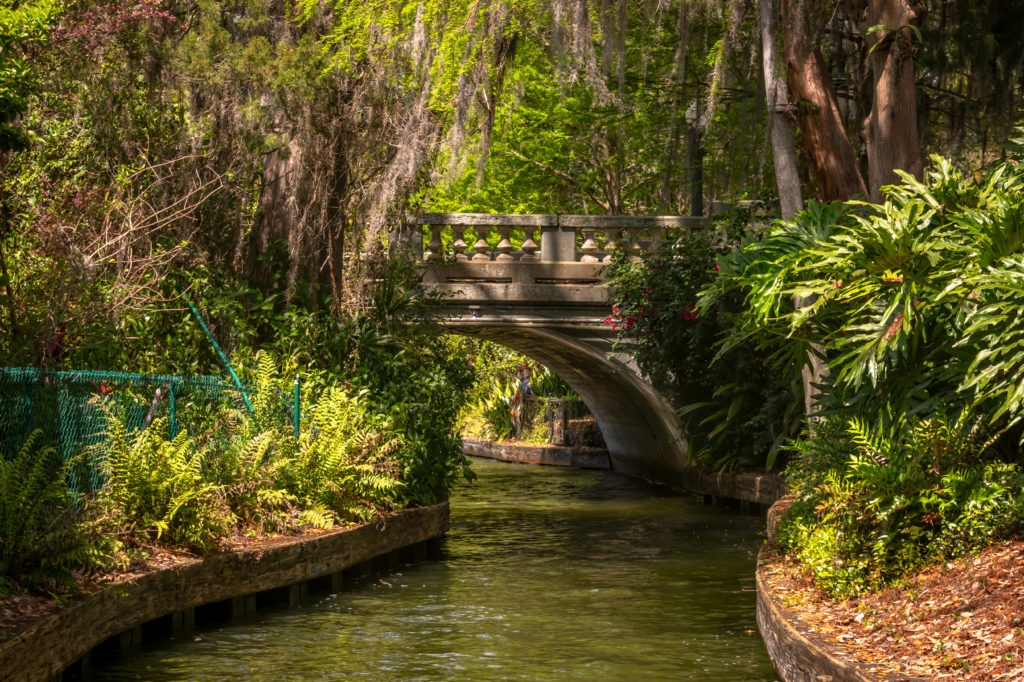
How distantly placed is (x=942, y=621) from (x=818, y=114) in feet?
24.6

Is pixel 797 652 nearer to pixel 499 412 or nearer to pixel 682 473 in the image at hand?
pixel 682 473

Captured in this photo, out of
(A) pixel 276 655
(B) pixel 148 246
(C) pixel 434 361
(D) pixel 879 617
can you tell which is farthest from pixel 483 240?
(D) pixel 879 617

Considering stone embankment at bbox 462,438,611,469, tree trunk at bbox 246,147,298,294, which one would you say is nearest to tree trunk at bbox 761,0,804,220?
tree trunk at bbox 246,147,298,294

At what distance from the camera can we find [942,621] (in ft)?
23.6

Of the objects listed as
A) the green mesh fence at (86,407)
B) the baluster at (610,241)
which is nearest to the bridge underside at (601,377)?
the baluster at (610,241)

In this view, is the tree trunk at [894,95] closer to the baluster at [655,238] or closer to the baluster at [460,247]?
the baluster at [655,238]

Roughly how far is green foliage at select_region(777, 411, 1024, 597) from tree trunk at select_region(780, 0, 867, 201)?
16.9 feet

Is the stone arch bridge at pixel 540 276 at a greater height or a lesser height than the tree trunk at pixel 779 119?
lesser

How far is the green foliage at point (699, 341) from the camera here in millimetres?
19156

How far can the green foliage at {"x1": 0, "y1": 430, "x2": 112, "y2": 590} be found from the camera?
828cm

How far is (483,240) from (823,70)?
697 centimetres

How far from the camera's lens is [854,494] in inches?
345

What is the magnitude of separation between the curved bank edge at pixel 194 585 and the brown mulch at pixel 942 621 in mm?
4449

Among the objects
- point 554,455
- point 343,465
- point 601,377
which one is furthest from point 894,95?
point 554,455
